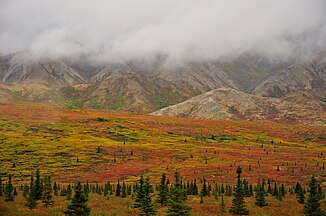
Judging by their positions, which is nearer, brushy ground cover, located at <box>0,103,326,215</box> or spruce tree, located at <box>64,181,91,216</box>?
spruce tree, located at <box>64,181,91,216</box>

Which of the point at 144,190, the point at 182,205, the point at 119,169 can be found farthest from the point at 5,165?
the point at 182,205

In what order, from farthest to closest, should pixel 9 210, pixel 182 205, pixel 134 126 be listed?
pixel 134 126, pixel 9 210, pixel 182 205

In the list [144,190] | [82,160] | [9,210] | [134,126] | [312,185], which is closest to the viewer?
[312,185]

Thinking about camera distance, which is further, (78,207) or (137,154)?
(137,154)

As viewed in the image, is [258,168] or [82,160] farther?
[82,160]

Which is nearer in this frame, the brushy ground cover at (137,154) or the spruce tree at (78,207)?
the spruce tree at (78,207)

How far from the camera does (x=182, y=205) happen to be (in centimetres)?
2123

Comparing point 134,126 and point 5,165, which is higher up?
point 134,126

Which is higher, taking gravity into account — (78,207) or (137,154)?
(78,207)

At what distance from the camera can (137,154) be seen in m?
97.5

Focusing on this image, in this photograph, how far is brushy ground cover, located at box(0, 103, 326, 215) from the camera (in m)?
60.5

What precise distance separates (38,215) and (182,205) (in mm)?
12813

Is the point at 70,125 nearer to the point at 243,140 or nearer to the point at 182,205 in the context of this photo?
the point at 243,140

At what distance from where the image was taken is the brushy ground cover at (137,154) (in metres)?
60.5
